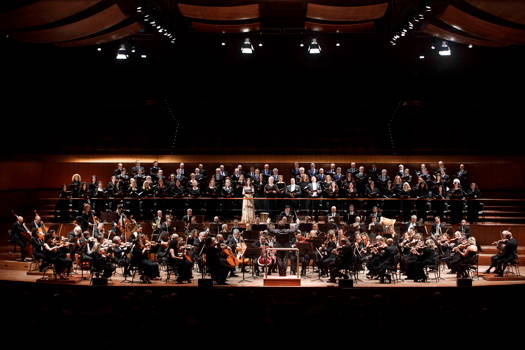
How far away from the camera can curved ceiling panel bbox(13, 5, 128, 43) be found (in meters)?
11.5

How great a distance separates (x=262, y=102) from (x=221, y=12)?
6560 millimetres

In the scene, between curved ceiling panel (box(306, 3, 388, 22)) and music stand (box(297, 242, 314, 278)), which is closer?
music stand (box(297, 242, 314, 278))

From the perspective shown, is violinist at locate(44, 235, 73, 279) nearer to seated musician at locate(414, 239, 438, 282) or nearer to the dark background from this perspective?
seated musician at locate(414, 239, 438, 282)

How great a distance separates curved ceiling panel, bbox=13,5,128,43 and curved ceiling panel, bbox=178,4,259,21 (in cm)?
158

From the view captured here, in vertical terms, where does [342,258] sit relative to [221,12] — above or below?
below

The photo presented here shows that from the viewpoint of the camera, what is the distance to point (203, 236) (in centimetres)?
1010

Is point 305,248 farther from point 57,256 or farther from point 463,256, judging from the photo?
point 57,256

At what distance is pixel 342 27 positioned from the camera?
12938 mm

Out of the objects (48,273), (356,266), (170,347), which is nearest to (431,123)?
(356,266)

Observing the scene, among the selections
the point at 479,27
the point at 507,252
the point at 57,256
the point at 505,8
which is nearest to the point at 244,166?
the point at 57,256

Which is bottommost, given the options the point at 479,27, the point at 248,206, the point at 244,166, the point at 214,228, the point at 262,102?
the point at 214,228

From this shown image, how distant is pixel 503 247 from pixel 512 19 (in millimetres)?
5233

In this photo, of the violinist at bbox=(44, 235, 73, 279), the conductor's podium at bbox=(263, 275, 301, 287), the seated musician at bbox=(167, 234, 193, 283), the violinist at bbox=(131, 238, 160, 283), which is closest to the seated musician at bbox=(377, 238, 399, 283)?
the conductor's podium at bbox=(263, 275, 301, 287)

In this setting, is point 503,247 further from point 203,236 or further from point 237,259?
point 203,236
